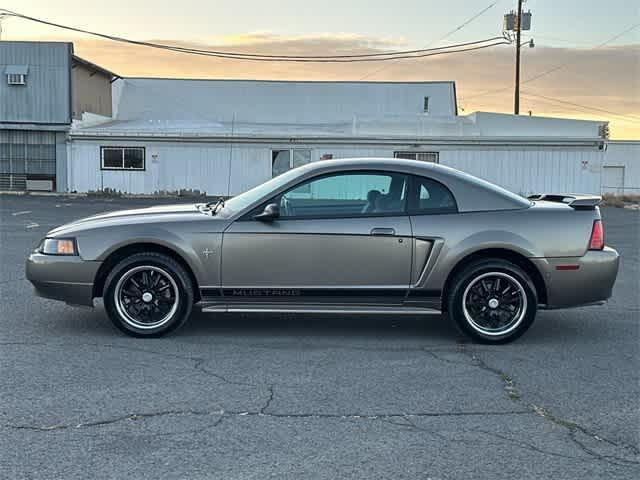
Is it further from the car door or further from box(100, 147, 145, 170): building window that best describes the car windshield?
box(100, 147, 145, 170): building window

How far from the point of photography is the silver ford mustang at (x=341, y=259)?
691 cm

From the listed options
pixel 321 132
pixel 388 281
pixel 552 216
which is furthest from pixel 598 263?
pixel 321 132

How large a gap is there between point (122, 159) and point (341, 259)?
28372 millimetres

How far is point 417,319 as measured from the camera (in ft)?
26.6

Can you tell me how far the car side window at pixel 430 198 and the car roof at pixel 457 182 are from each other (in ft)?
0.15

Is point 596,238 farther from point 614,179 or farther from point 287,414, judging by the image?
point 614,179

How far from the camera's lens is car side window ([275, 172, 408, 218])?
7039 mm

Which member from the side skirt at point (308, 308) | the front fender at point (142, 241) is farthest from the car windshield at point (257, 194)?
the side skirt at point (308, 308)

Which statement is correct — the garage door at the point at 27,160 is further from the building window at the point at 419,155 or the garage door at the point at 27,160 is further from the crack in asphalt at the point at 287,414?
the crack in asphalt at the point at 287,414

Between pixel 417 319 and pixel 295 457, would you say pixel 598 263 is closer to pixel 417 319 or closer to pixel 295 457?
pixel 417 319

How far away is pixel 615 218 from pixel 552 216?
19.9m

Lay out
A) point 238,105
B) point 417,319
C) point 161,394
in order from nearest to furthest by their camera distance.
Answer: point 161,394 → point 417,319 → point 238,105

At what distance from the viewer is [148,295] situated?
6953 millimetres

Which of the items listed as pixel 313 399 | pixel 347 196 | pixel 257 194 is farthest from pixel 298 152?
pixel 313 399
